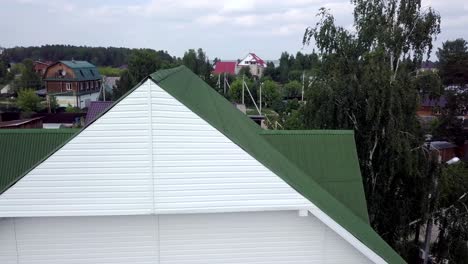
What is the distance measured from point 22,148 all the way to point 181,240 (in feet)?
14.1

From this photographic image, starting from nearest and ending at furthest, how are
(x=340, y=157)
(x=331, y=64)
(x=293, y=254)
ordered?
(x=293, y=254), (x=340, y=157), (x=331, y=64)

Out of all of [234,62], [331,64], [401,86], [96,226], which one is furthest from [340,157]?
[234,62]

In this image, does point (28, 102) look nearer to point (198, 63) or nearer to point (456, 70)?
point (198, 63)

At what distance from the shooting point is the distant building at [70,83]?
51406 mm

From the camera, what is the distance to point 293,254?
7336mm

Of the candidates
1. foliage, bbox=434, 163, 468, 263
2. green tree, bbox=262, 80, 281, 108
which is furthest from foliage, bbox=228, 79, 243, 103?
foliage, bbox=434, 163, 468, 263

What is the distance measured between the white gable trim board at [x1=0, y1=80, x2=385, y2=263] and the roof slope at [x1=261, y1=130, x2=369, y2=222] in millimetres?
2645

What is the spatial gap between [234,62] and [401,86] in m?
80.6

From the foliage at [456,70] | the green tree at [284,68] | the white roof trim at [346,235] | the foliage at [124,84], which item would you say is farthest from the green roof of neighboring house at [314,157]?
the green tree at [284,68]

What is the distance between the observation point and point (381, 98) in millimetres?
11312

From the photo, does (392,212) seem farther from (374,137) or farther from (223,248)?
(223,248)

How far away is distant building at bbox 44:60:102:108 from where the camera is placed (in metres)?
51.4

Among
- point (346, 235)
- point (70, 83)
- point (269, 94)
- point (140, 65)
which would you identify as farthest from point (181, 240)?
point (70, 83)

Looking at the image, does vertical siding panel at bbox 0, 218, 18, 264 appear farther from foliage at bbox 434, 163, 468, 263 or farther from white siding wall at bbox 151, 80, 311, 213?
foliage at bbox 434, 163, 468, 263
